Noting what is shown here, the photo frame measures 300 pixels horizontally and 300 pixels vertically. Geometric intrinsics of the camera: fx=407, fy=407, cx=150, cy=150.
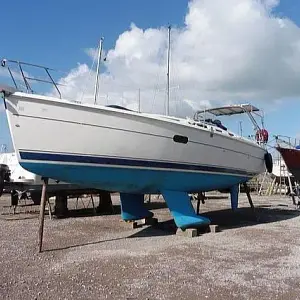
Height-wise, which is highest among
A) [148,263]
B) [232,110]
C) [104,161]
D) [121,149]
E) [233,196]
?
[232,110]

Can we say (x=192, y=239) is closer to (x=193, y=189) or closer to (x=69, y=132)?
(x=193, y=189)

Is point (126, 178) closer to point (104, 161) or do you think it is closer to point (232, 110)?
point (104, 161)

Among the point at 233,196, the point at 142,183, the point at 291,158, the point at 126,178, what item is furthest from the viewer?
the point at 291,158

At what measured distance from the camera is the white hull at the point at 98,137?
8.14 m

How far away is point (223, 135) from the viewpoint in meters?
11.0

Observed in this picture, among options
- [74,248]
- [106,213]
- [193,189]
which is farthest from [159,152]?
[106,213]

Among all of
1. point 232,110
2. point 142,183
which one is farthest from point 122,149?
point 232,110

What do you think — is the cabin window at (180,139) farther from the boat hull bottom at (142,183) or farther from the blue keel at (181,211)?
the blue keel at (181,211)

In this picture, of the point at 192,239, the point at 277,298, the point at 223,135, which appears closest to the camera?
the point at 277,298

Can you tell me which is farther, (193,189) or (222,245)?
(193,189)

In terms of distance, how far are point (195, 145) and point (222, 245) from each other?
2632mm

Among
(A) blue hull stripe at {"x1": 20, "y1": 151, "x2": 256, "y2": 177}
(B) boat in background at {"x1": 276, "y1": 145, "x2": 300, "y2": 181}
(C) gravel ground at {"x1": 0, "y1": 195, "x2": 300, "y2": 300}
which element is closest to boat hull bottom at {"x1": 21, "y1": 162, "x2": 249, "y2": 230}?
(A) blue hull stripe at {"x1": 20, "y1": 151, "x2": 256, "y2": 177}

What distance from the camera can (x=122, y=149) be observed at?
349 inches

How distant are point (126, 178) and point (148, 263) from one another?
8.88 ft
